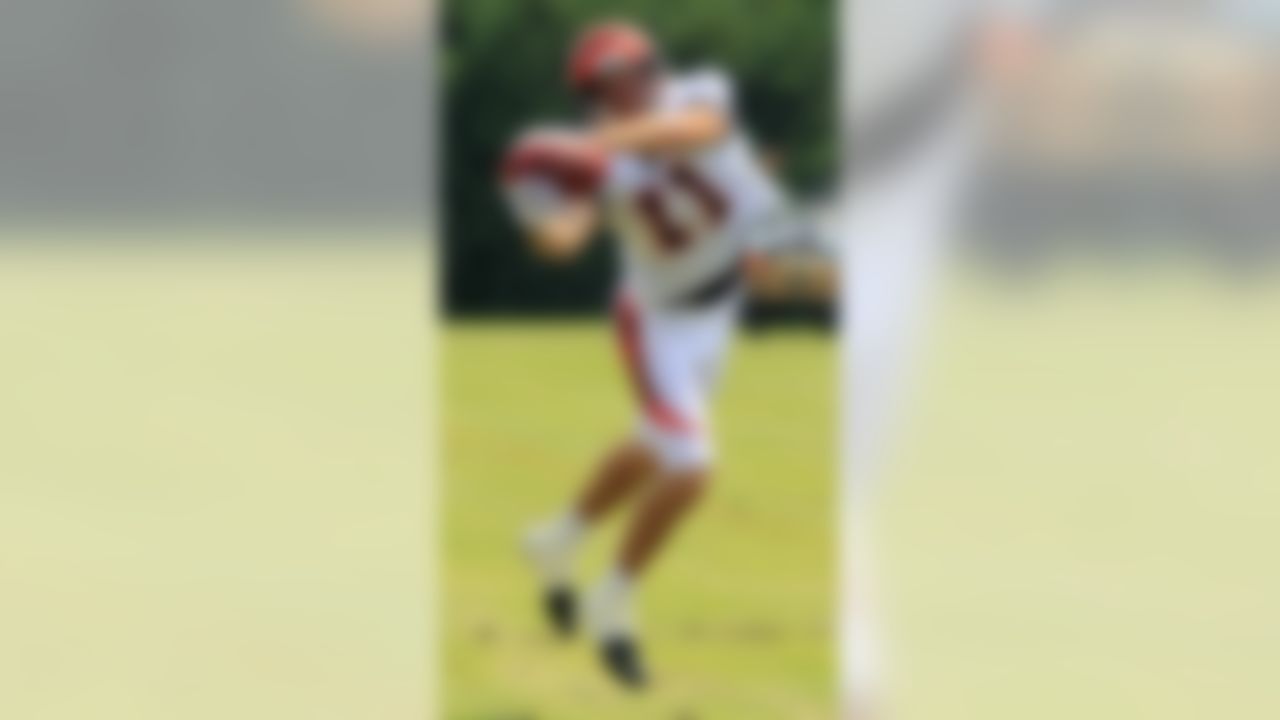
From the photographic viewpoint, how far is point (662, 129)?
3365 mm

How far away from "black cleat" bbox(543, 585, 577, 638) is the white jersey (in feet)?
1.46

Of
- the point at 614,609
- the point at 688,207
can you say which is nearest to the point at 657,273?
the point at 688,207

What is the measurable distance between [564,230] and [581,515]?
1.38 feet

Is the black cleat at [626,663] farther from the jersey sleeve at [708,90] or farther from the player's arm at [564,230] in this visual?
the jersey sleeve at [708,90]

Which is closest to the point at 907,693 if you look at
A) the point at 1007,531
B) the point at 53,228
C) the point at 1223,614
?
the point at 1007,531

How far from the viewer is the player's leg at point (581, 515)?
3387 millimetres

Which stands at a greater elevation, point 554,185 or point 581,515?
point 554,185

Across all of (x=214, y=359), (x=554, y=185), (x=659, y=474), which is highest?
(x=554, y=185)

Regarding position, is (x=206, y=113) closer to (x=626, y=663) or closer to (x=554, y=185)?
(x=554, y=185)

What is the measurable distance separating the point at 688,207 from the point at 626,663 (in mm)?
677

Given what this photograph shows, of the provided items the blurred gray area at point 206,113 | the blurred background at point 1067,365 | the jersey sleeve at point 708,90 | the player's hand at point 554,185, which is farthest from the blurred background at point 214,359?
the blurred background at point 1067,365

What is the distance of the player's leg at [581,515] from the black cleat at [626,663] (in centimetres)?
6

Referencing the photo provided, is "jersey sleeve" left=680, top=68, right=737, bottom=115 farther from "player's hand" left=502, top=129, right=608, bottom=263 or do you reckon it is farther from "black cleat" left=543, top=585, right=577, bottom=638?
"black cleat" left=543, top=585, right=577, bottom=638

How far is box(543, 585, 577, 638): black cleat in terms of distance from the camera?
339 cm
